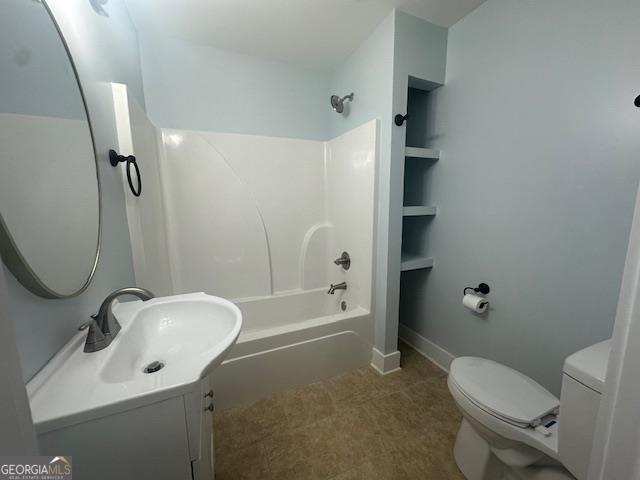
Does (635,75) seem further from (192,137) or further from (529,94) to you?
(192,137)

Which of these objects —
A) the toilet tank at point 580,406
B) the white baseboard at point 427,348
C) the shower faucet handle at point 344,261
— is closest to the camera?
the toilet tank at point 580,406

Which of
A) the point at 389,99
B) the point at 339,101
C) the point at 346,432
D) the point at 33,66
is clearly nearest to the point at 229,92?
the point at 339,101

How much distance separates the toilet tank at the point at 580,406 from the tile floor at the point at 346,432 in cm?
57

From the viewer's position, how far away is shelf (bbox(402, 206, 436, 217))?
164 cm

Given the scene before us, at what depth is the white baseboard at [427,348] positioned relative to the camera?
1.76 metres

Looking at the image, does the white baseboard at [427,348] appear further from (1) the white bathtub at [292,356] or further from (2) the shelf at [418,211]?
(2) the shelf at [418,211]

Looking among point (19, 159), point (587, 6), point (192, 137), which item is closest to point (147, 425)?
point (19, 159)

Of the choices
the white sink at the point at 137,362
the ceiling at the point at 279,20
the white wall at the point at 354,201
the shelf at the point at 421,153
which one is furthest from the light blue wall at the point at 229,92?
the white sink at the point at 137,362

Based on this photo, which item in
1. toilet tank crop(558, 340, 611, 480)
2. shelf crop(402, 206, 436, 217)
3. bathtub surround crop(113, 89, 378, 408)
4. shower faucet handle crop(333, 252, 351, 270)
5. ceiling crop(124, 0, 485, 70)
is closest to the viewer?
toilet tank crop(558, 340, 611, 480)

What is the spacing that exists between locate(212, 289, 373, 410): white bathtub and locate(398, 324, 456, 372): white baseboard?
1.62 ft

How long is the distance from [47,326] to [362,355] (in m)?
1.68

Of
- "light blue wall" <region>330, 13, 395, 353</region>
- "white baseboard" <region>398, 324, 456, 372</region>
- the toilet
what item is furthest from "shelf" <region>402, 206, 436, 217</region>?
"white baseboard" <region>398, 324, 456, 372</region>

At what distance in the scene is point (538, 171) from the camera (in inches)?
46.6

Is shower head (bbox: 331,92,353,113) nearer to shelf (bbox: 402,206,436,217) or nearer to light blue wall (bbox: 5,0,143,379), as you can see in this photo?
shelf (bbox: 402,206,436,217)
